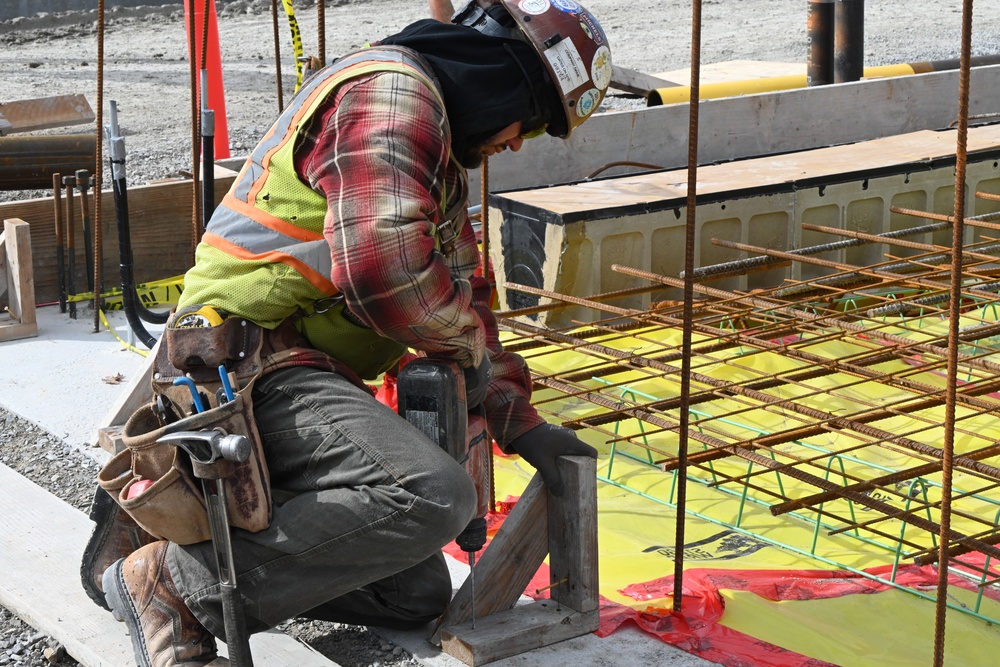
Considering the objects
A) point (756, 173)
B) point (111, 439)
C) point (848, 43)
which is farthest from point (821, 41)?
point (111, 439)

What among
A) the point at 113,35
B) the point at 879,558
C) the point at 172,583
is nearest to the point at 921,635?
the point at 879,558

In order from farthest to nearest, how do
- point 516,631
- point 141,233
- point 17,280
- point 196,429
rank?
point 141,233, point 17,280, point 516,631, point 196,429

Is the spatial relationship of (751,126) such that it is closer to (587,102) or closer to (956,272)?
(587,102)

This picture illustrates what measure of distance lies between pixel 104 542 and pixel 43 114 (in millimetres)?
7018

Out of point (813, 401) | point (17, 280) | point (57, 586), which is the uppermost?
point (17, 280)

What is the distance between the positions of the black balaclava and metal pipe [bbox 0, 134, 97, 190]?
4.76m

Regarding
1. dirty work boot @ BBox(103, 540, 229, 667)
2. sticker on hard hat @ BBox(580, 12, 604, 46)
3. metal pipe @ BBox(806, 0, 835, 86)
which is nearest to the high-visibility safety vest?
sticker on hard hat @ BBox(580, 12, 604, 46)

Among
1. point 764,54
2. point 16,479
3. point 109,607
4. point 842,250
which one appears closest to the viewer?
point 109,607

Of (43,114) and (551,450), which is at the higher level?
(43,114)

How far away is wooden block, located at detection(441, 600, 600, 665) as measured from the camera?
2.86 m

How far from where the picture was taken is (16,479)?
4.01m

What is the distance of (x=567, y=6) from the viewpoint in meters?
2.75

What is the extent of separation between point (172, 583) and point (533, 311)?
129 inches

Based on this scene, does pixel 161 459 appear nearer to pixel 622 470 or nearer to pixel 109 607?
pixel 109 607
